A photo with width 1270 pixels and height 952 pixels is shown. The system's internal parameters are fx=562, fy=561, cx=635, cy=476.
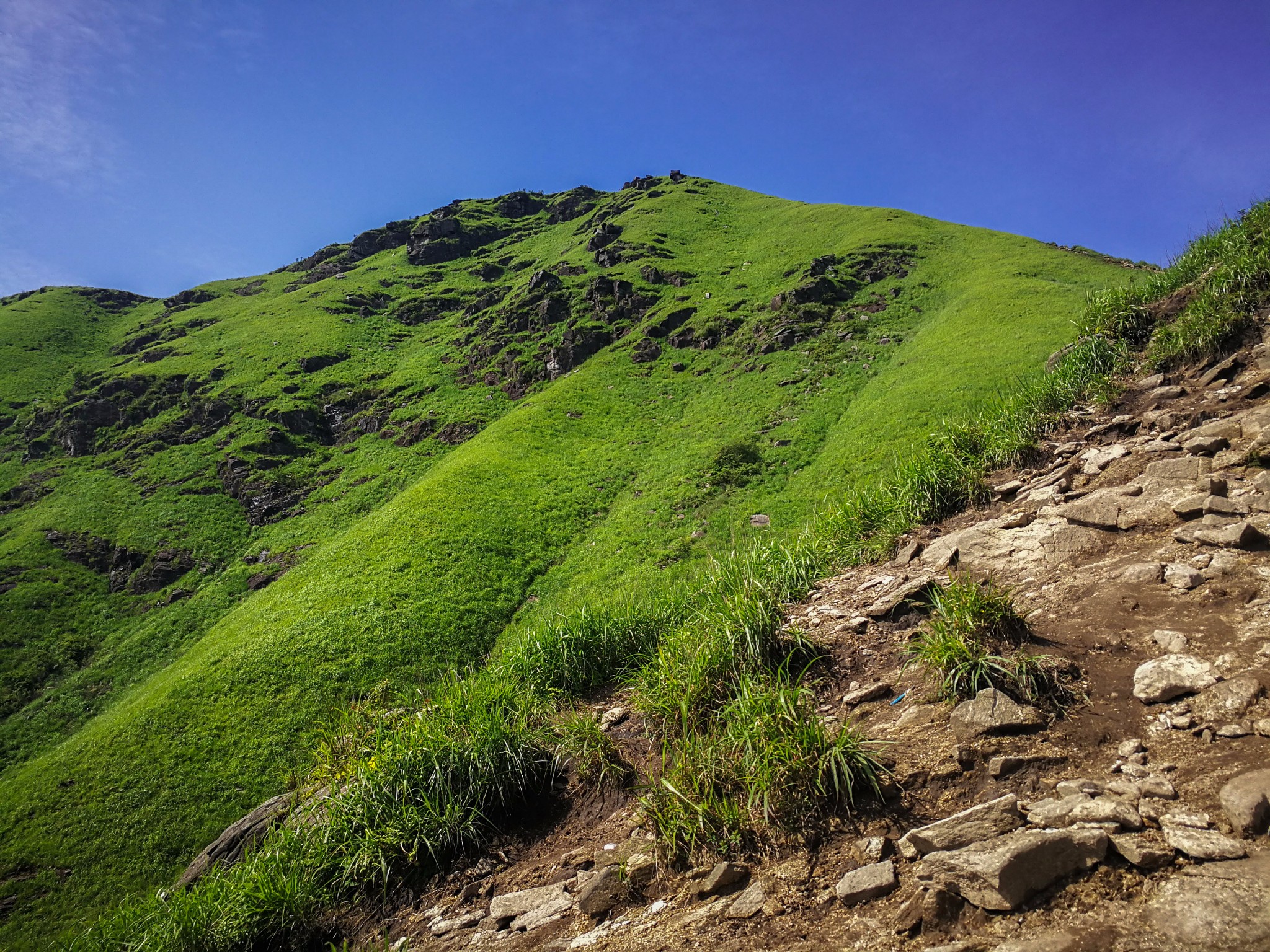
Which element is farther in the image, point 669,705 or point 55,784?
point 55,784

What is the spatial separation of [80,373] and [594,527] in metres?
113

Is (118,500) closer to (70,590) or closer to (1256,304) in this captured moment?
(70,590)

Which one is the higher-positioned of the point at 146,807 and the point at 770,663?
the point at 770,663

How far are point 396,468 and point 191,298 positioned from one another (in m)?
118

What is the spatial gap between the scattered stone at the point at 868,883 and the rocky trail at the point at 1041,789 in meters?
0.01

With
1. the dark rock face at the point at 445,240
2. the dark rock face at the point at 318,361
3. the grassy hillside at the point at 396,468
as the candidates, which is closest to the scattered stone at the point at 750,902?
the grassy hillside at the point at 396,468

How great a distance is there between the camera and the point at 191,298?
431 feet

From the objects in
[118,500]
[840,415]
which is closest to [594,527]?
[840,415]

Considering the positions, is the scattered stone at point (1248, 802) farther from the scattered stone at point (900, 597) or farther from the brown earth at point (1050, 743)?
the scattered stone at point (900, 597)

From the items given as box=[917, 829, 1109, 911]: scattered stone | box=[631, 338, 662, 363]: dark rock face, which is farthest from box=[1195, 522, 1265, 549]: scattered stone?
box=[631, 338, 662, 363]: dark rock face

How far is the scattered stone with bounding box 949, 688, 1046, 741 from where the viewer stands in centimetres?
485

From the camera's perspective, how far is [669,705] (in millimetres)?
7379

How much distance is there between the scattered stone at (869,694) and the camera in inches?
254

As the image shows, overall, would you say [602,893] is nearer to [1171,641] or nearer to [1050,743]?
[1050,743]
